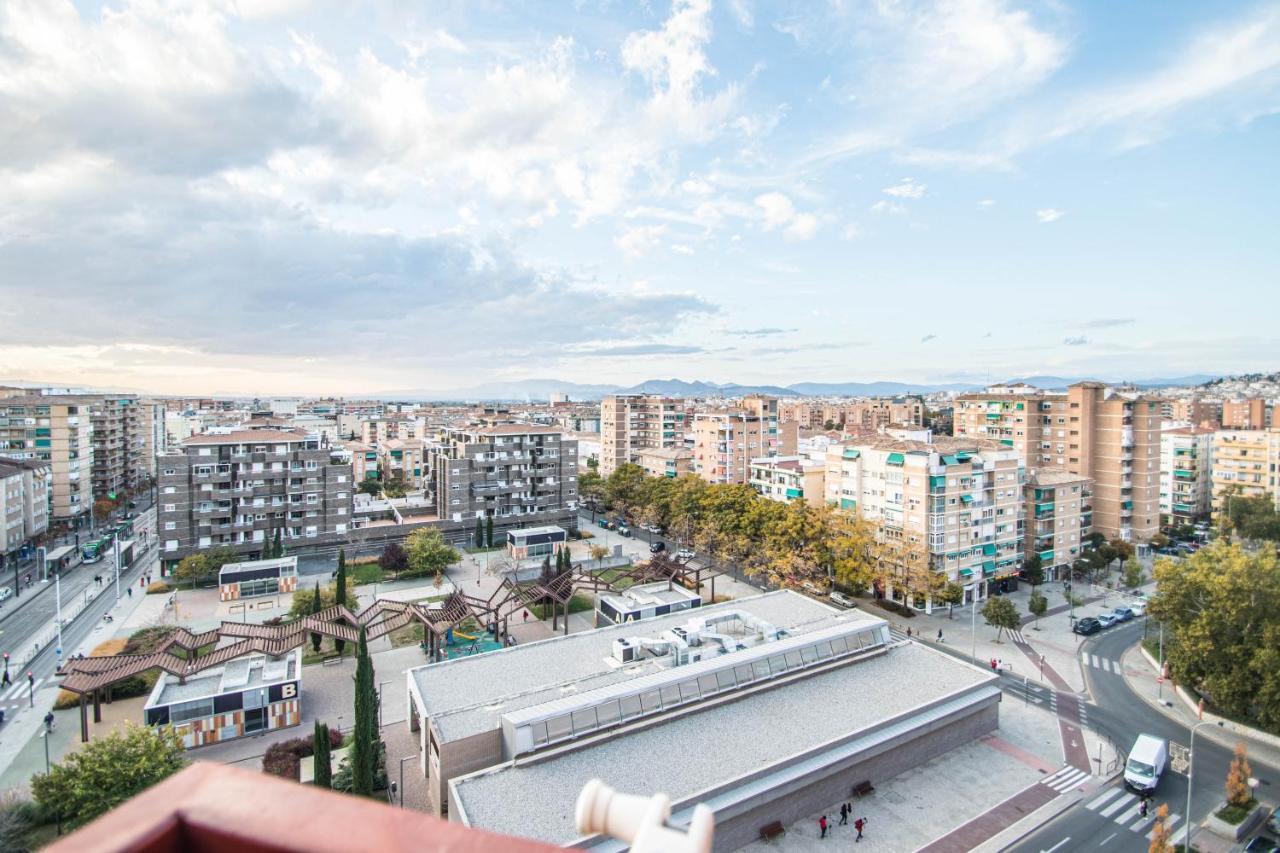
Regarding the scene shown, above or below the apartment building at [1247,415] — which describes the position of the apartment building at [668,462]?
below

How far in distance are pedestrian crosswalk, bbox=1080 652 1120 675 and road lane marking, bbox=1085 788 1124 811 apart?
38.6ft

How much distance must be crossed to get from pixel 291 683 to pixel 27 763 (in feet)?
28.9

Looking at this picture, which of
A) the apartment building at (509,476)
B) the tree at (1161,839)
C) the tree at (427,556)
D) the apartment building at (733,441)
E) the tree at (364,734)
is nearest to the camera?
the tree at (1161,839)

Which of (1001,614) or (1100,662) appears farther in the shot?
(1001,614)

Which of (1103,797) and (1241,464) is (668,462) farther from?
(1241,464)

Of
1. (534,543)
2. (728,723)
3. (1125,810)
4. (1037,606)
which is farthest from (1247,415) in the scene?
(728,723)

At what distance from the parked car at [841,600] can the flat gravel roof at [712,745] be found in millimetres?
14636

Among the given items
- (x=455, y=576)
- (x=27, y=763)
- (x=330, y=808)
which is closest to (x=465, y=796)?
(x=27, y=763)

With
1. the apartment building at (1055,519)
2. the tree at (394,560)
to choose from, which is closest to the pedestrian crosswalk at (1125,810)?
the apartment building at (1055,519)

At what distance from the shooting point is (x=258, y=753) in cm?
2608

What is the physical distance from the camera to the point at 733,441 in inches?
2726

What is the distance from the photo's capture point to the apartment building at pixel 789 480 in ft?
173

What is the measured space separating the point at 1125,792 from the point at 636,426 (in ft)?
205

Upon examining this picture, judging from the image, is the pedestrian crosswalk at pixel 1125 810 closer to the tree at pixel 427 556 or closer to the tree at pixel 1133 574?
the tree at pixel 1133 574
